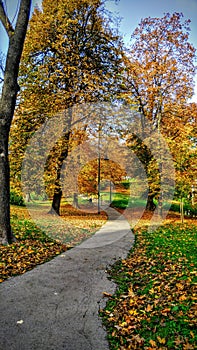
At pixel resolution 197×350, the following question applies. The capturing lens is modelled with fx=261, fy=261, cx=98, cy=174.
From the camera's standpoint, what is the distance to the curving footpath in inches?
130

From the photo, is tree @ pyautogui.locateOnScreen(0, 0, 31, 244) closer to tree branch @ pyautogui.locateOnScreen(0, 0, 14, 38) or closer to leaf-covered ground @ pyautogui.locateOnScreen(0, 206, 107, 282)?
tree branch @ pyautogui.locateOnScreen(0, 0, 14, 38)

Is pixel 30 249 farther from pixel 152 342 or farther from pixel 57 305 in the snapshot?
pixel 152 342

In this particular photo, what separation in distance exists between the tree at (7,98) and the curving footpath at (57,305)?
1908 millimetres

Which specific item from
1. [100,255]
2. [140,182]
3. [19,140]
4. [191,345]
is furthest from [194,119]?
[191,345]

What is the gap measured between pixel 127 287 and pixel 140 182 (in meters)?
14.3

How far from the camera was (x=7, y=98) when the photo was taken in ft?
24.1

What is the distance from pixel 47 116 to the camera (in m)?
12.5

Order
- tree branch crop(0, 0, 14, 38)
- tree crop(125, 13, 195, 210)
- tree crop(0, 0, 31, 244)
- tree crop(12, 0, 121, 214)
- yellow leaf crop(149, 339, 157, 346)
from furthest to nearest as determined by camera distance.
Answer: tree crop(125, 13, 195, 210), tree crop(12, 0, 121, 214), tree branch crop(0, 0, 14, 38), tree crop(0, 0, 31, 244), yellow leaf crop(149, 339, 157, 346)

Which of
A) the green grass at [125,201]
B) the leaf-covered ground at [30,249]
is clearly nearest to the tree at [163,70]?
the green grass at [125,201]

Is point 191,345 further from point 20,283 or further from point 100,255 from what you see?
point 100,255

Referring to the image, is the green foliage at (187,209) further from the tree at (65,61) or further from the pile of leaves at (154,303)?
the pile of leaves at (154,303)

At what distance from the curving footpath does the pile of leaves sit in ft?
0.84

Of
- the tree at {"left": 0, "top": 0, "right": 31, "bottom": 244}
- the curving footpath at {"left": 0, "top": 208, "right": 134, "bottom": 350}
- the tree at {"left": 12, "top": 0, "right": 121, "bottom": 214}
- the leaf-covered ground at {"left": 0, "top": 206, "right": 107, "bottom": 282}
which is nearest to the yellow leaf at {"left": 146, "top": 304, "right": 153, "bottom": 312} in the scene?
the curving footpath at {"left": 0, "top": 208, "right": 134, "bottom": 350}

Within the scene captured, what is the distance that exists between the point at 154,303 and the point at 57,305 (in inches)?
62.9
